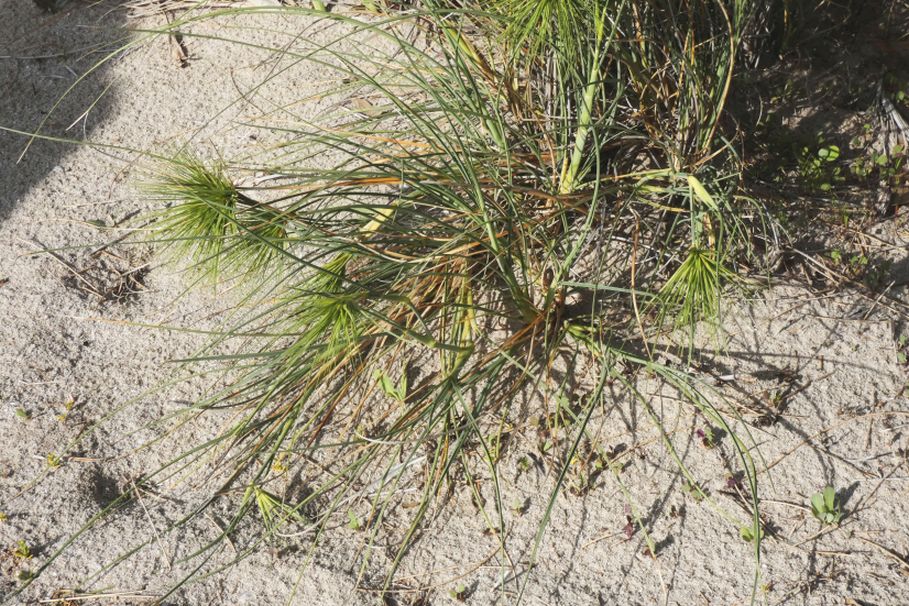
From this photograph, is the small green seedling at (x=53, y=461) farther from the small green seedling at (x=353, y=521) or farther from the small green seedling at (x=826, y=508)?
the small green seedling at (x=826, y=508)

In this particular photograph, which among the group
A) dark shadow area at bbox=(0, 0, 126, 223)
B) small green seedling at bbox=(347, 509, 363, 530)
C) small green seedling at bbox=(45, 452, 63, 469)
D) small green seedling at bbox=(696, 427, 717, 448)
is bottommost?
small green seedling at bbox=(696, 427, 717, 448)

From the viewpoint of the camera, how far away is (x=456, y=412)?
1924 millimetres

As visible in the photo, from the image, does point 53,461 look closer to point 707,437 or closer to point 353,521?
point 353,521

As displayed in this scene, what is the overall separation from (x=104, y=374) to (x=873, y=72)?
2263 mm

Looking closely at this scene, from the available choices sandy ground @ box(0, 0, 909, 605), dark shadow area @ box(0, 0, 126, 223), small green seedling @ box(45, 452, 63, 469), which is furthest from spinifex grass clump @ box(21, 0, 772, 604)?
dark shadow area @ box(0, 0, 126, 223)

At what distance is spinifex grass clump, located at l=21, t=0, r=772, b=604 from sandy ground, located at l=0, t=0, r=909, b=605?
0.11 meters

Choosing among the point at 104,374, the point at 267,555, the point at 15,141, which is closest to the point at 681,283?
the point at 267,555

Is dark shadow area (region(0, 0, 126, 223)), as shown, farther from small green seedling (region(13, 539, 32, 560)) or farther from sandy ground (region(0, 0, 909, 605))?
small green seedling (region(13, 539, 32, 560))

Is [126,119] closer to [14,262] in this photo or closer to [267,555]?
[14,262]

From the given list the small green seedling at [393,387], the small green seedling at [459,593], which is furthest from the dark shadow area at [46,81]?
the small green seedling at [459,593]

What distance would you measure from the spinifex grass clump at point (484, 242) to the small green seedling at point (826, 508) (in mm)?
201

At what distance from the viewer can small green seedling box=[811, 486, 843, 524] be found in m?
1.78

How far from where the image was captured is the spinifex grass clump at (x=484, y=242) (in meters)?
1.79

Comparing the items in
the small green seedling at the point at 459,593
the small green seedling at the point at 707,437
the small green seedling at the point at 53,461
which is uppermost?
the small green seedling at the point at 53,461
